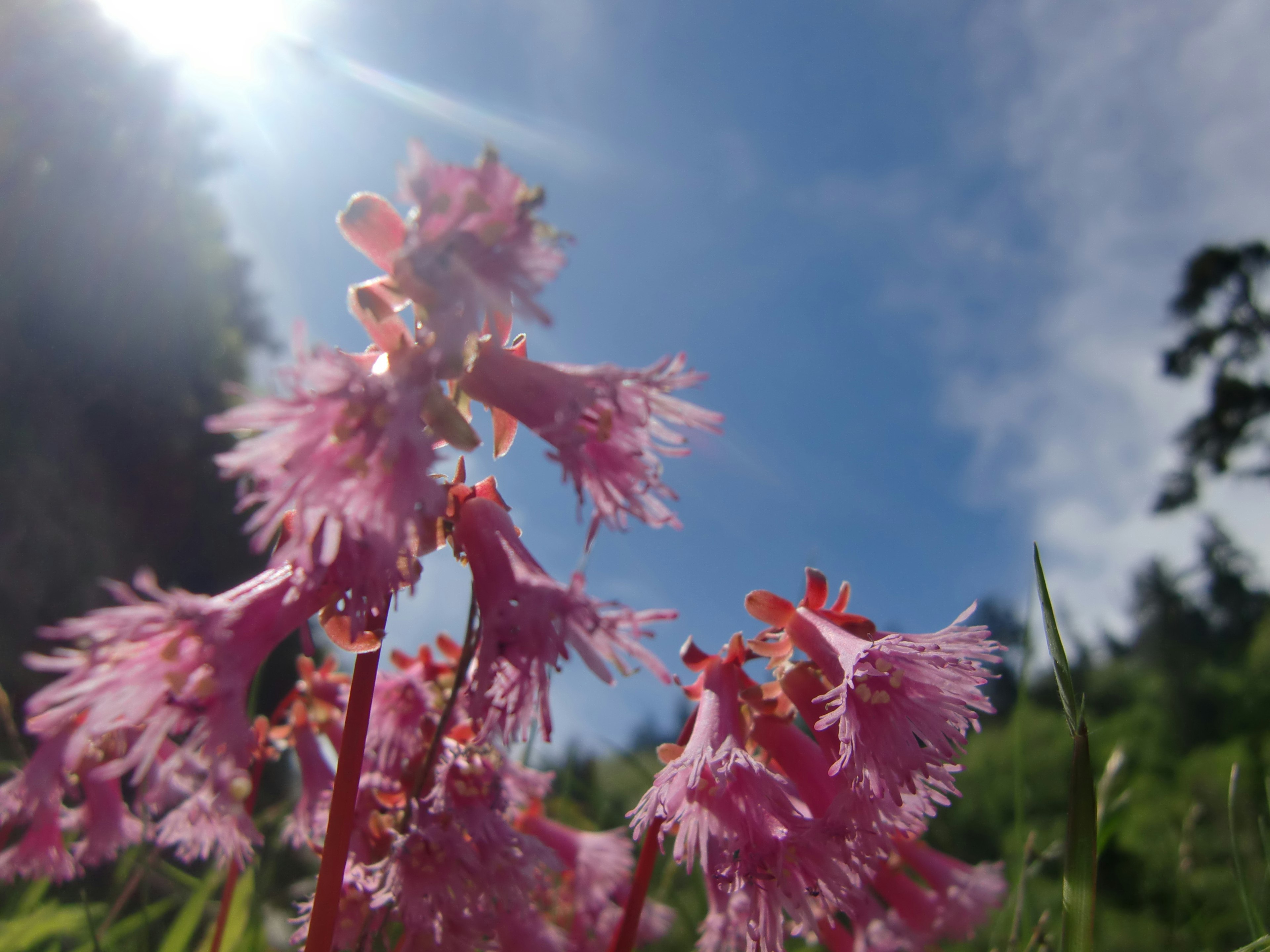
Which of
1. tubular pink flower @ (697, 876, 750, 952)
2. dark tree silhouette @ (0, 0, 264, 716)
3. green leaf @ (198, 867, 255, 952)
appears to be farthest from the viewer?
dark tree silhouette @ (0, 0, 264, 716)

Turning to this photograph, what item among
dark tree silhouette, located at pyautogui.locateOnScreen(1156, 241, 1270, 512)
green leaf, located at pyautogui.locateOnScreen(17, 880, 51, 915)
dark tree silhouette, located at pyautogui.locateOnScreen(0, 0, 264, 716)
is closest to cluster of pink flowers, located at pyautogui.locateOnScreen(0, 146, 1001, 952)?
green leaf, located at pyautogui.locateOnScreen(17, 880, 51, 915)

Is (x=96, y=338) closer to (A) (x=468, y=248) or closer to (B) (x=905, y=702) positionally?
(A) (x=468, y=248)

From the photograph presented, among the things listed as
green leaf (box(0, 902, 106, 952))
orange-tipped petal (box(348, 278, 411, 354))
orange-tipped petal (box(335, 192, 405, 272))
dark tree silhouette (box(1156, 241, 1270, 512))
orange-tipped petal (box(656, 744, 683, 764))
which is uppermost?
dark tree silhouette (box(1156, 241, 1270, 512))

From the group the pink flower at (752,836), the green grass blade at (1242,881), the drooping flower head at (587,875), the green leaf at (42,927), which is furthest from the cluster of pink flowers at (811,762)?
the green leaf at (42,927)

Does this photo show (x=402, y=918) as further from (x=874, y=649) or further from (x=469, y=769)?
(x=874, y=649)

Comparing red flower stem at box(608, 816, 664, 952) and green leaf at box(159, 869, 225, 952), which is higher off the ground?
red flower stem at box(608, 816, 664, 952)

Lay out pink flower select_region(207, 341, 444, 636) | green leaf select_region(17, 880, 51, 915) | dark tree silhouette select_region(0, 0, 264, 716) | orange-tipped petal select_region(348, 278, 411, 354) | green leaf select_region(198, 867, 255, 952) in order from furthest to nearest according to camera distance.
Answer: dark tree silhouette select_region(0, 0, 264, 716), green leaf select_region(17, 880, 51, 915), green leaf select_region(198, 867, 255, 952), orange-tipped petal select_region(348, 278, 411, 354), pink flower select_region(207, 341, 444, 636)

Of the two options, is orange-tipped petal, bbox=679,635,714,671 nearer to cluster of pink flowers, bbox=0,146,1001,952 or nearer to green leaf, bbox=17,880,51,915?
cluster of pink flowers, bbox=0,146,1001,952

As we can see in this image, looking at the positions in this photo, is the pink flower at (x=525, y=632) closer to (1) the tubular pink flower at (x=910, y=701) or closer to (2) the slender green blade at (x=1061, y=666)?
(1) the tubular pink flower at (x=910, y=701)

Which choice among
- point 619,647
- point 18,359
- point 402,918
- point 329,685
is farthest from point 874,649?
point 18,359
